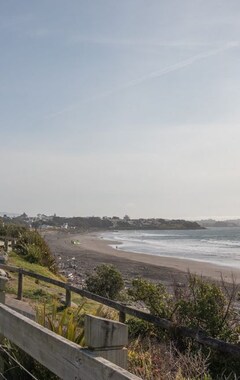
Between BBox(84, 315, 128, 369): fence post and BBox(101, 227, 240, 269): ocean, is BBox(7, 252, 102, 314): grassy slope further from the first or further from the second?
BBox(101, 227, 240, 269): ocean

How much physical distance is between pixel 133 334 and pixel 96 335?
451 centimetres

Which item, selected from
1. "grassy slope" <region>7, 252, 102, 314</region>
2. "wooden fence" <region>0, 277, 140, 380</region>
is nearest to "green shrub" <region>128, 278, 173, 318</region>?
"grassy slope" <region>7, 252, 102, 314</region>

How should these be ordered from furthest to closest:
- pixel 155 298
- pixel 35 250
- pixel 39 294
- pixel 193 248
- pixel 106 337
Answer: pixel 193 248, pixel 35 250, pixel 39 294, pixel 155 298, pixel 106 337

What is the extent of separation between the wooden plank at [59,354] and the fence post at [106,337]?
2.7 inches

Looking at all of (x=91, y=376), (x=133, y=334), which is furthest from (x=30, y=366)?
(x=133, y=334)

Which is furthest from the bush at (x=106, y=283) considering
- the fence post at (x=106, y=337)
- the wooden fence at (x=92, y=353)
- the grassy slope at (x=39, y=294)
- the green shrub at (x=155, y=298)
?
the fence post at (x=106, y=337)

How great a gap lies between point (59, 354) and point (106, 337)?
1.39 feet

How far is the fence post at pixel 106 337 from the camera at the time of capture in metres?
2.50

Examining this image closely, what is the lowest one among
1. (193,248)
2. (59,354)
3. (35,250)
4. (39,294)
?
(193,248)

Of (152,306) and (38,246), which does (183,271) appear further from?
(152,306)

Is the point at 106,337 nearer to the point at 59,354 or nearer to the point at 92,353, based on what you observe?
the point at 92,353

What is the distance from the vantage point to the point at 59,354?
2.80m

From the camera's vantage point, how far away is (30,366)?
438 centimetres

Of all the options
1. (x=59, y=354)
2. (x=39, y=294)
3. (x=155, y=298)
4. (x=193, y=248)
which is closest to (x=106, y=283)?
(x=39, y=294)
